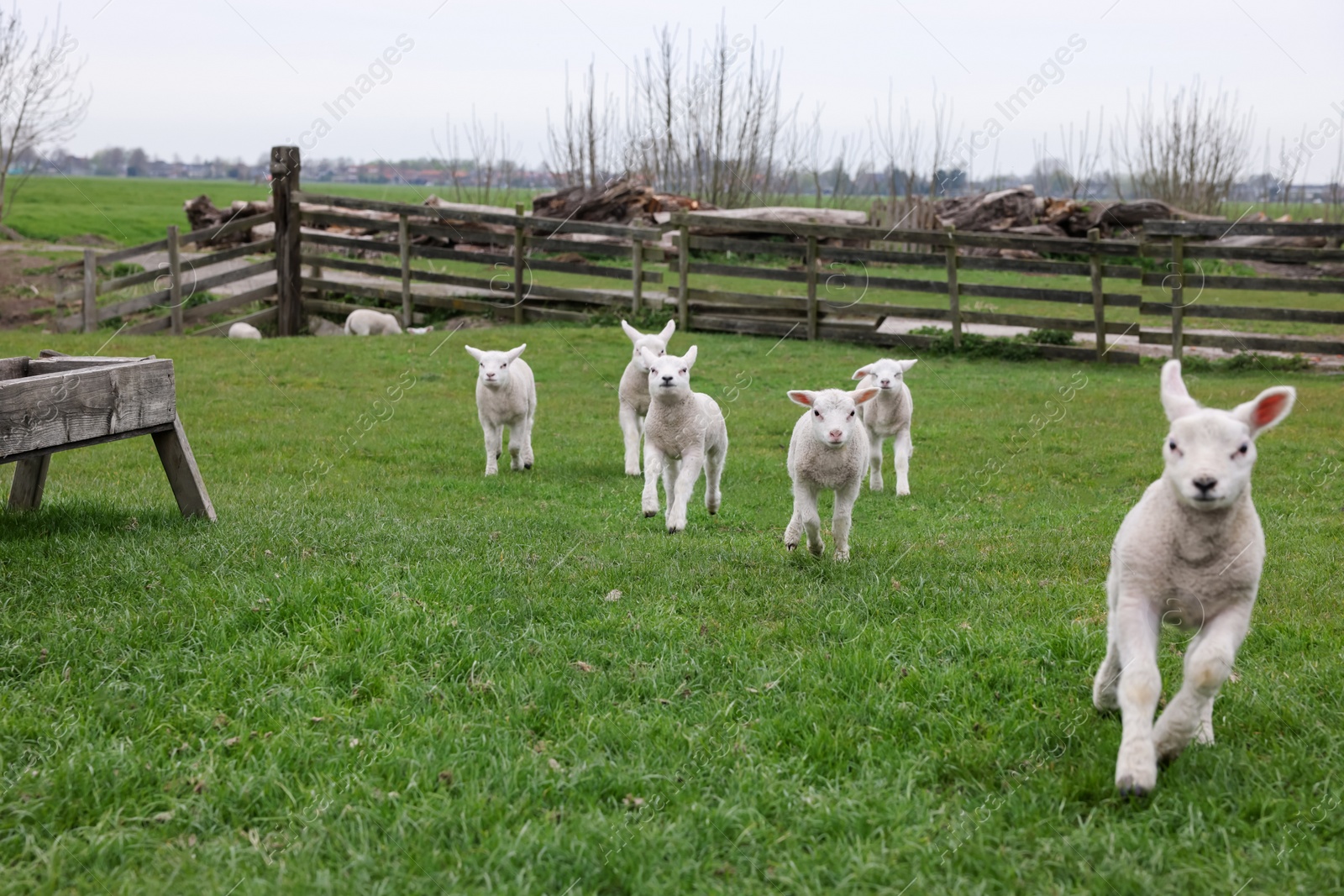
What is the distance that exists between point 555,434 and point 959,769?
9.01 m

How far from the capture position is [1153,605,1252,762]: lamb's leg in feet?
12.0

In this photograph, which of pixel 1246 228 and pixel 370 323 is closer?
pixel 1246 228

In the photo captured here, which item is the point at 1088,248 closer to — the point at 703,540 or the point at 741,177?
the point at 703,540

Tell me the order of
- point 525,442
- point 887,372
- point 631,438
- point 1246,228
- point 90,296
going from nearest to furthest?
point 887,372 → point 631,438 → point 525,442 → point 1246,228 → point 90,296

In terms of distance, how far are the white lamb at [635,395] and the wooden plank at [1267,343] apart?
1119cm

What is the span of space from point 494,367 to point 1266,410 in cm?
752

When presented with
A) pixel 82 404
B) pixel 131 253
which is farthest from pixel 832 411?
pixel 131 253

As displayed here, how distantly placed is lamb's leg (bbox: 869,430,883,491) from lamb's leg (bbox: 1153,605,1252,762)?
6359 mm

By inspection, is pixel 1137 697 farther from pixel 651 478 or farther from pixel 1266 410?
pixel 651 478

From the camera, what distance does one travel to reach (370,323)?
21.0 metres

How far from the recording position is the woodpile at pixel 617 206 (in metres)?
28.9

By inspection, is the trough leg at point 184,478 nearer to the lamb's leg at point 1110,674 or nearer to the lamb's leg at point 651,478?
the lamb's leg at point 651,478

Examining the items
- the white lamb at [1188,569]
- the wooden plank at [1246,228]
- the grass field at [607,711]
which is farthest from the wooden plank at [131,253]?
the white lamb at [1188,569]

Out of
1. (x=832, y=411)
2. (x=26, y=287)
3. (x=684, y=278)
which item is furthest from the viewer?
(x=26, y=287)
